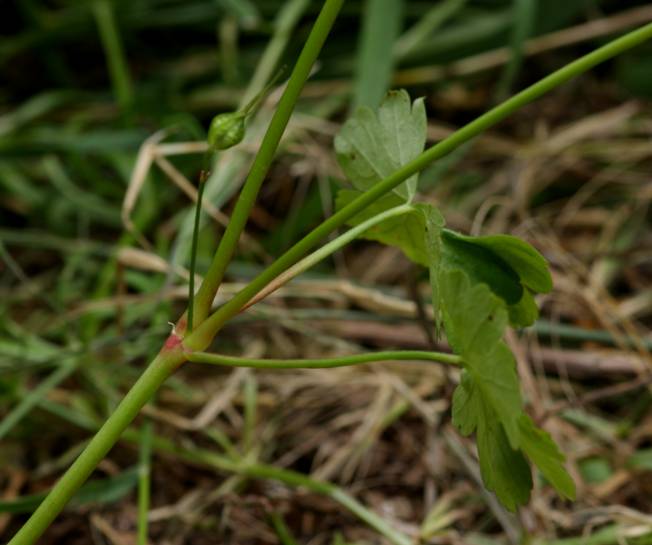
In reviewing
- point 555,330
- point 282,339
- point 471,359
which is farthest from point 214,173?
point 471,359

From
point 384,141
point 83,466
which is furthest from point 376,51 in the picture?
point 83,466

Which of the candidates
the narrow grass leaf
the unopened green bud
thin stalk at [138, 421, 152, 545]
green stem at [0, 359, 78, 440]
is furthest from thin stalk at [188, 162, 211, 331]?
the narrow grass leaf

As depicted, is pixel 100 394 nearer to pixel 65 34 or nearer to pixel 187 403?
pixel 187 403

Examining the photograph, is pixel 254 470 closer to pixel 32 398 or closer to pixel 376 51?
pixel 32 398

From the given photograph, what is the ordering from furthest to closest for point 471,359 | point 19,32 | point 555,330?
point 19,32 < point 555,330 < point 471,359

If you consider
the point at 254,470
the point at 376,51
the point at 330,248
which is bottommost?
the point at 254,470

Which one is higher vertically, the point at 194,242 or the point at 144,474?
the point at 194,242
